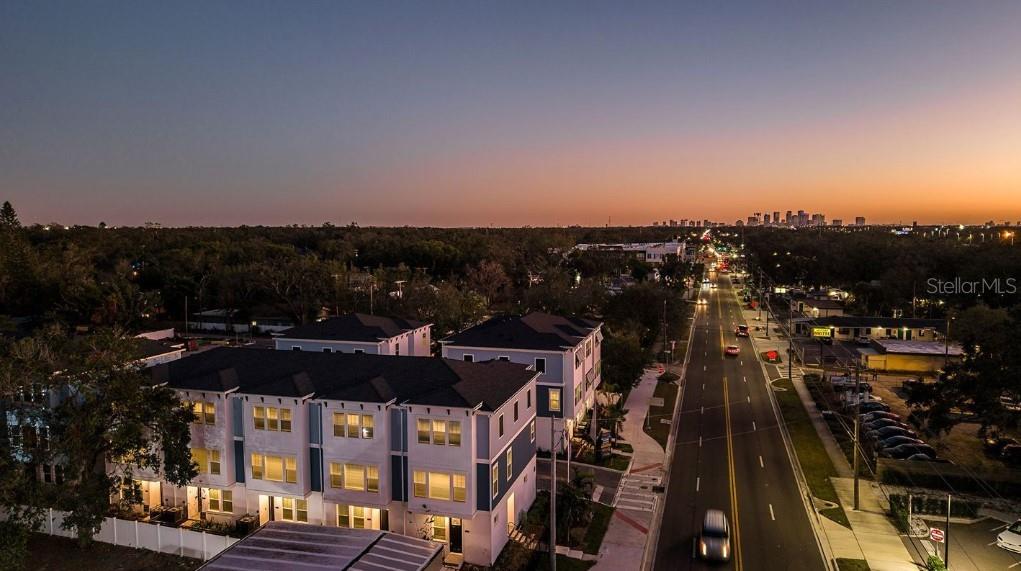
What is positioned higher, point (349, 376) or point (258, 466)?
point (349, 376)

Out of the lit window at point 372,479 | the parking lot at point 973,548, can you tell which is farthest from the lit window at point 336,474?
the parking lot at point 973,548

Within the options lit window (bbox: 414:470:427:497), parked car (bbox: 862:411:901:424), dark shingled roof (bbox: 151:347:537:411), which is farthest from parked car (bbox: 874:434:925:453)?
lit window (bbox: 414:470:427:497)

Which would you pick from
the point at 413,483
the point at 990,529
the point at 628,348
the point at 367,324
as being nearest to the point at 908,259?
the point at 628,348

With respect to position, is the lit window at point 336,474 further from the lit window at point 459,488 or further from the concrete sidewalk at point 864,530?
the concrete sidewalk at point 864,530

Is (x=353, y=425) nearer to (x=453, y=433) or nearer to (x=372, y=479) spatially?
(x=372, y=479)

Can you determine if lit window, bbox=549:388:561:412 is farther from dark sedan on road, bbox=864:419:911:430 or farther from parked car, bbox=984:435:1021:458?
parked car, bbox=984:435:1021:458

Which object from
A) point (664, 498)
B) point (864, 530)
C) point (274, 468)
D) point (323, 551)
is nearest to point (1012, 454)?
point (864, 530)
